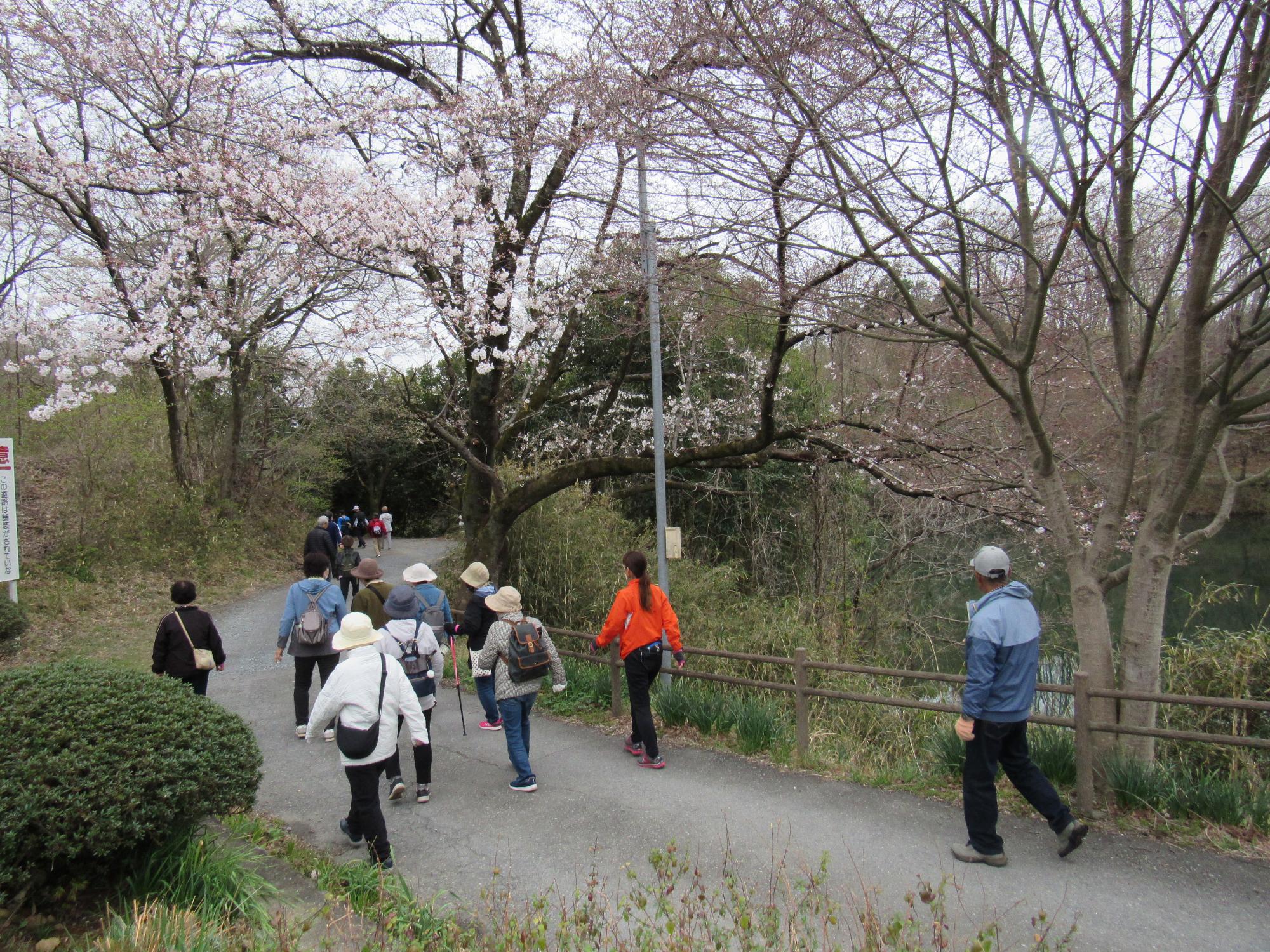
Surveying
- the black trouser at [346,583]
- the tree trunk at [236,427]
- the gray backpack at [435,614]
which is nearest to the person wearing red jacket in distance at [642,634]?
the gray backpack at [435,614]

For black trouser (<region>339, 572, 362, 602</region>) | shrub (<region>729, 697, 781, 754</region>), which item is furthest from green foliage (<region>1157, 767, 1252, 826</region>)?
black trouser (<region>339, 572, 362, 602</region>)

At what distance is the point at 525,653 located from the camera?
580 cm

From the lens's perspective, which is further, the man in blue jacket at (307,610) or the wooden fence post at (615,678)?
the wooden fence post at (615,678)

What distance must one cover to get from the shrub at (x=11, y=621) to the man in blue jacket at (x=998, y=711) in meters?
11.5

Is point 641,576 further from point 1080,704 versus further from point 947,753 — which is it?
point 1080,704

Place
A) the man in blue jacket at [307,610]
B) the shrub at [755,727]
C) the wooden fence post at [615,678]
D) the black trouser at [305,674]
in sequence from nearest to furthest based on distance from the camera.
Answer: the shrub at [755,727] < the man in blue jacket at [307,610] < the black trouser at [305,674] < the wooden fence post at [615,678]

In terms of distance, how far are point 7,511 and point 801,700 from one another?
1034cm

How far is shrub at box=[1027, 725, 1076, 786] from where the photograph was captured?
5418mm

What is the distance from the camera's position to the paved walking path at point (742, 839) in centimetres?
405

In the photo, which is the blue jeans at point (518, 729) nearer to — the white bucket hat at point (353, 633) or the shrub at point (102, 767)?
the white bucket hat at point (353, 633)

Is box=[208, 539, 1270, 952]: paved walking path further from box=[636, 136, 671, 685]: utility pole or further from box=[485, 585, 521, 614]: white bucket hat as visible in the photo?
box=[636, 136, 671, 685]: utility pole

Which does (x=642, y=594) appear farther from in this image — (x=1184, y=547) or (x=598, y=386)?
(x=598, y=386)

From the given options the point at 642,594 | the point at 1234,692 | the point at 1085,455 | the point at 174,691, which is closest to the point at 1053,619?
the point at 1085,455

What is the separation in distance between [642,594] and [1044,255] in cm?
422
